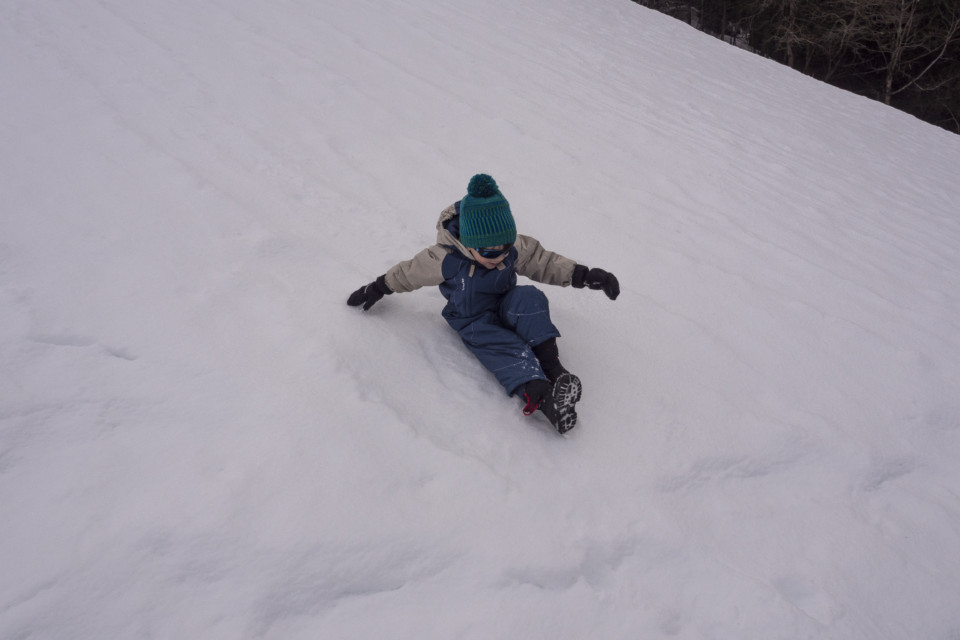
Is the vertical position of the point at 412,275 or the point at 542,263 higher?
the point at 542,263

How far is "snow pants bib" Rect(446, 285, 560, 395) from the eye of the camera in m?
1.82

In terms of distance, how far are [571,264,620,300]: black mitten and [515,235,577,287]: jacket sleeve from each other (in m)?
0.02

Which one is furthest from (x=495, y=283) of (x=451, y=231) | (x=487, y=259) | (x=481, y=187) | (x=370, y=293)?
(x=370, y=293)

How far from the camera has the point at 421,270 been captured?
1905mm

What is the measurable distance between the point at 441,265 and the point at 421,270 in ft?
0.25

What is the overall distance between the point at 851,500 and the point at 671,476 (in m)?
0.59

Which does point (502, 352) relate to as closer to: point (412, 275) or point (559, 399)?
point (559, 399)

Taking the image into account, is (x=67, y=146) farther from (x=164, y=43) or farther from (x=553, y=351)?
(x=553, y=351)

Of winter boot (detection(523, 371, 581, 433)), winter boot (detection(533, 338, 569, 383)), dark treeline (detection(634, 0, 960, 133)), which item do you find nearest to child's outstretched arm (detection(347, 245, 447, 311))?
winter boot (detection(533, 338, 569, 383))

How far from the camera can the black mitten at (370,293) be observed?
1947 mm

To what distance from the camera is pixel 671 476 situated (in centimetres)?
168

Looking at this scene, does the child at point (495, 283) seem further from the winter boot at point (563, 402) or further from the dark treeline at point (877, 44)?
the dark treeline at point (877, 44)

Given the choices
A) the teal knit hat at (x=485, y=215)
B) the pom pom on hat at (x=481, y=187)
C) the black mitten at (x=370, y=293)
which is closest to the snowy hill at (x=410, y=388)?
the black mitten at (x=370, y=293)

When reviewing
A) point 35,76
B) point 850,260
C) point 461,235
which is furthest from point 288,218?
point 850,260
